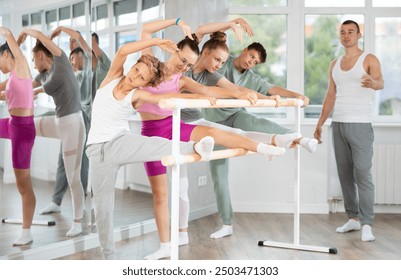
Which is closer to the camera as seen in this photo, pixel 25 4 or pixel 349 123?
pixel 25 4

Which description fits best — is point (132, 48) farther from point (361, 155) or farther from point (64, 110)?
point (361, 155)

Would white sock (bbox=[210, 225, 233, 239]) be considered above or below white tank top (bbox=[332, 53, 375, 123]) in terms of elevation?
below

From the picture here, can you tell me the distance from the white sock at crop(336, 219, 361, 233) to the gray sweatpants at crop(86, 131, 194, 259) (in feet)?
6.03

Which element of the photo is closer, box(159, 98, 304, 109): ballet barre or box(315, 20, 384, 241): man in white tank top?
box(159, 98, 304, 109): ballet barre

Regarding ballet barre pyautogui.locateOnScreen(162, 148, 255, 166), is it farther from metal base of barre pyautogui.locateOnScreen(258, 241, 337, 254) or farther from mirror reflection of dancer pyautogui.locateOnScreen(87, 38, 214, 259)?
metal base of barre pyautogui.locateOnScreen(258, 241, 337, 254)

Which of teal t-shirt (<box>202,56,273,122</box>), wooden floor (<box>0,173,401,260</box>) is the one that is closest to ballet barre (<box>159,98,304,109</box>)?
teal t-shirt (<box>202,56,273,122</box>)

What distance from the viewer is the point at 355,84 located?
4.64 meters

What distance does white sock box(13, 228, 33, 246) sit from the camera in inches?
141

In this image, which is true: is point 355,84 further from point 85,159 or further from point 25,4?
point 25,4

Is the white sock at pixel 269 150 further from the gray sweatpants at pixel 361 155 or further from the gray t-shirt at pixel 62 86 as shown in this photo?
the gray sweatpants at pixel 361 155

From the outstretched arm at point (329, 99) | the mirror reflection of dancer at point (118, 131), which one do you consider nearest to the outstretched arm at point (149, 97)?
the mirror reflection of dancer at point (118, 131)

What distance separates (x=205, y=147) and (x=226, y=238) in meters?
1.57
